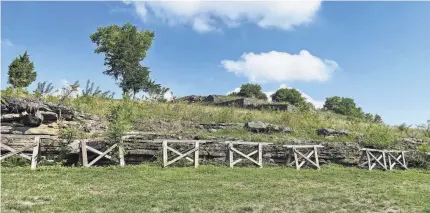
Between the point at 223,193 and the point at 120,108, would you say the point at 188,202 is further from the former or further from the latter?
the point at 120,108

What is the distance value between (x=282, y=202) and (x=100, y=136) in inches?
336

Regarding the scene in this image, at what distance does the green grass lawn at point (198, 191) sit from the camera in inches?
339

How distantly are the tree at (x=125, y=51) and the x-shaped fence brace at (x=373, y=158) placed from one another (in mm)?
38070

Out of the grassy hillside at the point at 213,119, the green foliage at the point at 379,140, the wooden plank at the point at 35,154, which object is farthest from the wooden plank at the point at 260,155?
the wooden plank at the point at 35,154

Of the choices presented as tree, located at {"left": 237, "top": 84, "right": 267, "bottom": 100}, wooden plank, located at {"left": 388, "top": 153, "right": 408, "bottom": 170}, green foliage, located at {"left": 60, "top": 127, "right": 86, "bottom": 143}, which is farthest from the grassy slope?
tree, located at {"left": 237, "top": 84, "right": 267, "bottom": 100}

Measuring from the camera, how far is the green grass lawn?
8617mm

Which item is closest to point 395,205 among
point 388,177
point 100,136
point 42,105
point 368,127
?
point 388,177

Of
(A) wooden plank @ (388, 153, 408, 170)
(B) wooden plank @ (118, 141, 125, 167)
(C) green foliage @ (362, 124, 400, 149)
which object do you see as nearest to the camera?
(B) wooden plank @ (118, 141, 125, 167)

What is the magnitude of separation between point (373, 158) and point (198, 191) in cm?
1142

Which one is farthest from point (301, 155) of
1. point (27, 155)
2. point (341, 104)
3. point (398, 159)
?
point (341, 104)

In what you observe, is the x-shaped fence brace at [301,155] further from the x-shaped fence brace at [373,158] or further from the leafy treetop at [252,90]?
the leafy treetop at [252,90]

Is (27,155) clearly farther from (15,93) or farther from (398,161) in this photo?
(398,161)

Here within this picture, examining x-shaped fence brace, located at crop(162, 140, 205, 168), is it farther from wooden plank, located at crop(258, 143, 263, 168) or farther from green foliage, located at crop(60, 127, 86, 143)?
green foliage, located at crop(60, 127, 86, 143)

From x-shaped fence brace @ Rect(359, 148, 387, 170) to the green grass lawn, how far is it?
3.44 metres
